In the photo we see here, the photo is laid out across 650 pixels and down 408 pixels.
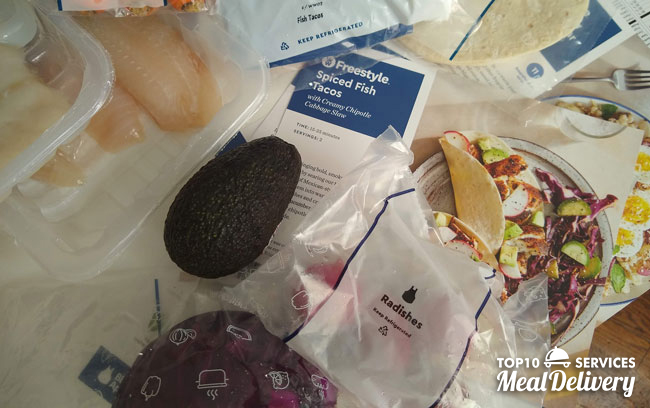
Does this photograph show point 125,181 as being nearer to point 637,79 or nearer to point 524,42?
point 524,42

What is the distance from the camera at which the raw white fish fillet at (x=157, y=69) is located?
59 cm

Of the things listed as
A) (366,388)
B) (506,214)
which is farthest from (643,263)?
(366,388)

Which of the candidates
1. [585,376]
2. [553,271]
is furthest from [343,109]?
[585,376]

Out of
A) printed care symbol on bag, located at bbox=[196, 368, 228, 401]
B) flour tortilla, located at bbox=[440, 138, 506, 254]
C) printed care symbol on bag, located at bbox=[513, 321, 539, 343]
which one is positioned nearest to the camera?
printed care symbol on bag, located at bbox=[196, 368, 228, 401]

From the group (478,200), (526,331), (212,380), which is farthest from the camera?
(478,200)

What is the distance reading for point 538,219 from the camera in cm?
68

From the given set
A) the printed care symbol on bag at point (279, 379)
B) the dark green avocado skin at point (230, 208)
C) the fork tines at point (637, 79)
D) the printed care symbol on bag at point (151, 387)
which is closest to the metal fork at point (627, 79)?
the fork tines at point (637, 79)

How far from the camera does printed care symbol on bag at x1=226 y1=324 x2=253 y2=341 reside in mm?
515

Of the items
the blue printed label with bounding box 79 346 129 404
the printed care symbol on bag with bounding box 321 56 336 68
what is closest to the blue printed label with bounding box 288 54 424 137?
the printed care symbol on bag with bounding box 321 56 336 68

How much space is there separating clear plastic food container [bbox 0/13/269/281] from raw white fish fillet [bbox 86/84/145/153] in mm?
20

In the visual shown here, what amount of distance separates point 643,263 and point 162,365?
0.70 m

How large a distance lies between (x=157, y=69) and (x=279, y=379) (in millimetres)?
414

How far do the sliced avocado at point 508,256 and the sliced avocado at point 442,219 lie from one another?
0.31 ft

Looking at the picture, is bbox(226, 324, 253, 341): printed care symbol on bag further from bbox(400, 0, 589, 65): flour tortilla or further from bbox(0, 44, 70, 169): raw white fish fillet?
bbox(400, 0, 589, 65): flour tortilla
